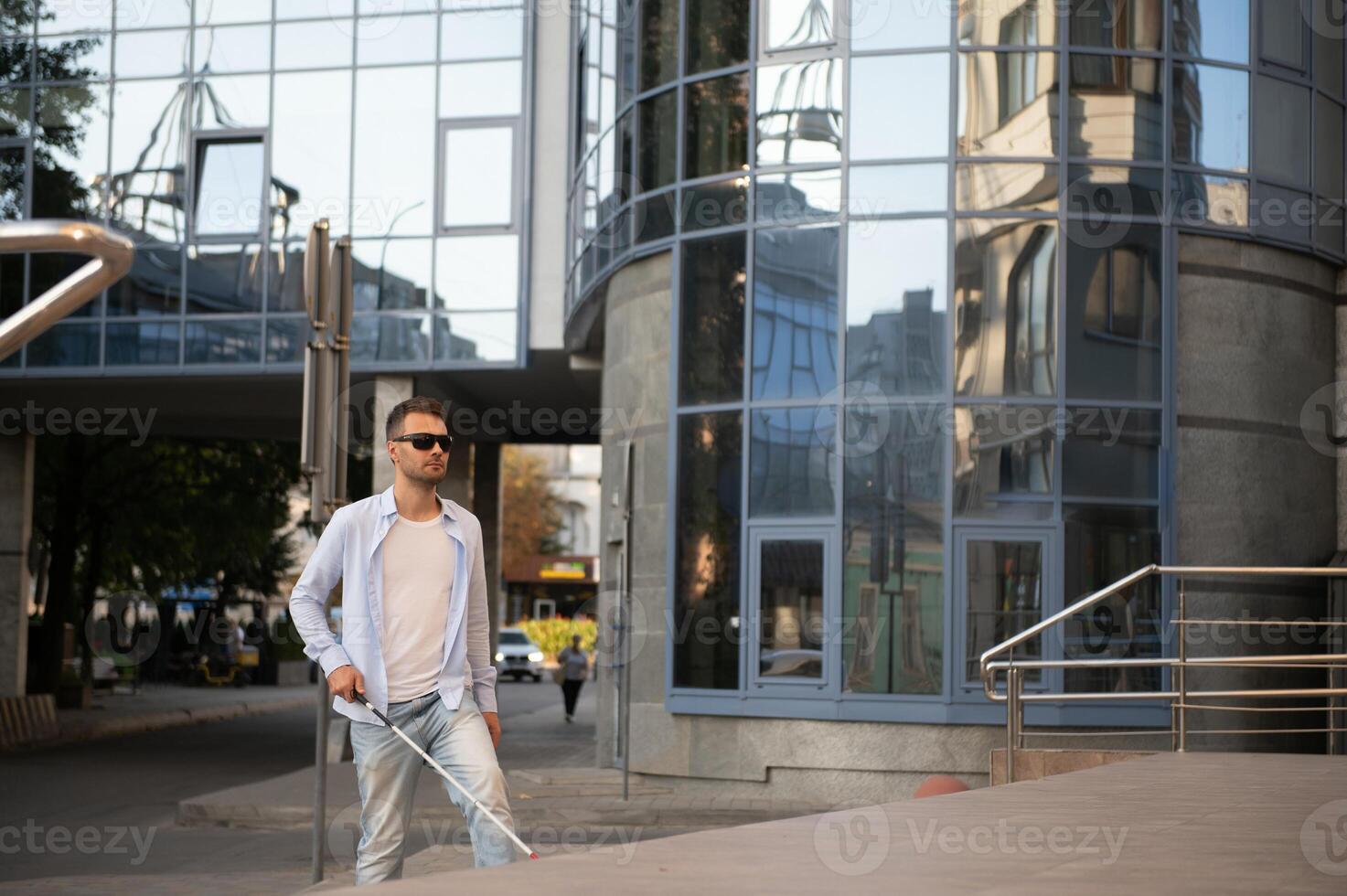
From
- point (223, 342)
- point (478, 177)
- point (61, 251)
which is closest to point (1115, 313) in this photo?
point (478, 177)

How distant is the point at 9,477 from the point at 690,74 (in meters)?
14.9

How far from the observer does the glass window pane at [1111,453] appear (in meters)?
15.4

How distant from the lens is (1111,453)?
612 inches

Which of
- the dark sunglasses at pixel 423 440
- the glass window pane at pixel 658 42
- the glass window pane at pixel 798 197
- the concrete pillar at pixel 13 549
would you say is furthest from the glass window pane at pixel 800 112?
the concrete pillar at pixel 13 549

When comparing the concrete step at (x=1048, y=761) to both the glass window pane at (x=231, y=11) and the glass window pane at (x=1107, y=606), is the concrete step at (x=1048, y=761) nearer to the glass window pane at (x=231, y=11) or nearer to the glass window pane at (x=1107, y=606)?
the glass window pane at (x=1107, y=606)

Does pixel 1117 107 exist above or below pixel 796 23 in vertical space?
below

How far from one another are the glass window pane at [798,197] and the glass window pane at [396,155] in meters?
6.82

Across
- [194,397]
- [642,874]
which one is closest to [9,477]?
[194,397]

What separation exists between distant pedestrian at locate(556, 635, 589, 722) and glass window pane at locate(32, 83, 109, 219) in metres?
12.2

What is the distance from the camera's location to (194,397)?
85.0 ft

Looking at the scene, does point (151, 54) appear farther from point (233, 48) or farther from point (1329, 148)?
point (1329, 148)

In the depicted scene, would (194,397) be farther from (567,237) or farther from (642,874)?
(642,874)

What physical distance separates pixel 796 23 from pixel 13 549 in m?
16.5

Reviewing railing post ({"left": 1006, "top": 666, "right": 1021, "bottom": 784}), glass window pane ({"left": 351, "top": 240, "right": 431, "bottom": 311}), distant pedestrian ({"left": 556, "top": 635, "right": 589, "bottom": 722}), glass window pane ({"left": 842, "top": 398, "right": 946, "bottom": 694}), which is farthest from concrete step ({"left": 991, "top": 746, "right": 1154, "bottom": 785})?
distant pedestrian ({"left": 556, "top": 635, "right": 589, "bottom": 722})
